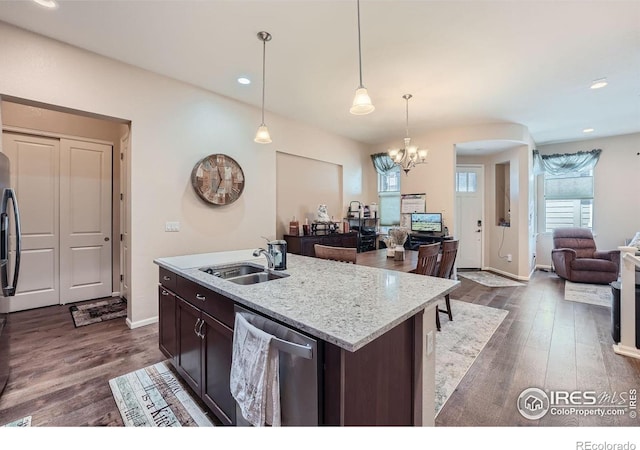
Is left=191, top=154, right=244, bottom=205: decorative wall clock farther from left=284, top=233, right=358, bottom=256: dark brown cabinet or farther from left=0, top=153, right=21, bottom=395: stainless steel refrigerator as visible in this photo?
left=0, top=153, right=21, bottom=395: stainless steel refrigerator

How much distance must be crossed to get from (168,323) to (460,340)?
8.96ft

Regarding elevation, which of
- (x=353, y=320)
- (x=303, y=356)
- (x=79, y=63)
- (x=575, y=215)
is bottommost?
(x=303, y=356)

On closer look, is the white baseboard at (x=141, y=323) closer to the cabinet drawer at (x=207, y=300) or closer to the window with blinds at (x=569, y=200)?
the cabinet drawer at (x=207, y=300)

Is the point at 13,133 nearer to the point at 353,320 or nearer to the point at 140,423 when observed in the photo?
the point at 140,423

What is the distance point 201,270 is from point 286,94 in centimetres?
282

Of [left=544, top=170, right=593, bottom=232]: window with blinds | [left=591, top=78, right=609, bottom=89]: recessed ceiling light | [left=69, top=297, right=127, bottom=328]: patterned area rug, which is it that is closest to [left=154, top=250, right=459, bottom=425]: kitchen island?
[left=69, top=297, right=127, bottom=328]: patterned area rug

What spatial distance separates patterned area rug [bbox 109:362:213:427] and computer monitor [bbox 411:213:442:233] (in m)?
4.72

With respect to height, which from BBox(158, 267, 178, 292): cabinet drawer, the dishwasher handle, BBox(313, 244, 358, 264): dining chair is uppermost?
BBox(313, 244, 358, 264): dining chair

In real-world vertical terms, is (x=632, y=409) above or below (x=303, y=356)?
below

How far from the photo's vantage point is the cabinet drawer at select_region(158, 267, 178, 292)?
6.80 feet

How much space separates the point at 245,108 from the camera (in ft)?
13.4

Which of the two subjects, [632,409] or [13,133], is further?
[13,133]

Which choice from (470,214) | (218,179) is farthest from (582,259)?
(218,179)

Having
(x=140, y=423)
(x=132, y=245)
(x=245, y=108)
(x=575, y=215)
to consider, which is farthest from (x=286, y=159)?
(x=575, y=215)
